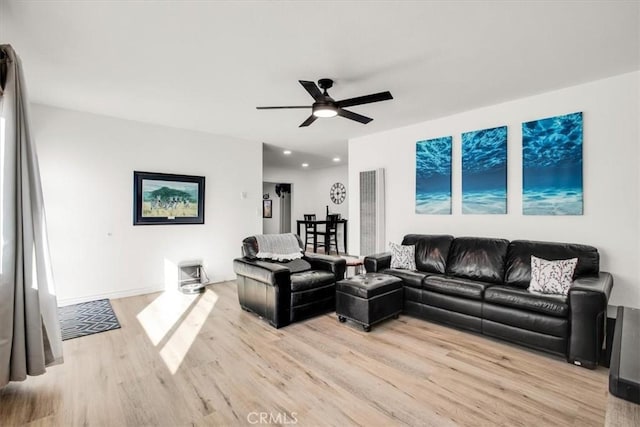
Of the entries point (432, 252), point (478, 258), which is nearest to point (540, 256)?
point (478, 258)

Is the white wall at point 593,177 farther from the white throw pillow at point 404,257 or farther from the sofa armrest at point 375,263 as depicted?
the sofa armrest at point 375,263

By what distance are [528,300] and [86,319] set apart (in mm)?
4712

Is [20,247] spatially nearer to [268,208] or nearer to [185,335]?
[185,335]

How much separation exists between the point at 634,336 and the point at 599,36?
7.89 feet

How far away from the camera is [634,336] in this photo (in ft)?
4.10

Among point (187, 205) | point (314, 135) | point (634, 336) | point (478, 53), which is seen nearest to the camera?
point (634, 336)

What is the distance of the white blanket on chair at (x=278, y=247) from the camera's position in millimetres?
3937

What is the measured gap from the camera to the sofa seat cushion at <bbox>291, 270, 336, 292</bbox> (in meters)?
3.48

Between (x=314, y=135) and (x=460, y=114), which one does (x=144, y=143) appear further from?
(x=460, y=114)

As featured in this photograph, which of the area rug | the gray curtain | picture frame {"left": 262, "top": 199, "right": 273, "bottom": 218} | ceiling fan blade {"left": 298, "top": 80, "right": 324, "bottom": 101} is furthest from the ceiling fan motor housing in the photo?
picture frame {"left": 262, "top": 199, "right": 273, "bottom": 218}

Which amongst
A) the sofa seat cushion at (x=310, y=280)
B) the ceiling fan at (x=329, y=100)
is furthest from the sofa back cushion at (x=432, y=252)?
the ceiling fan at (x=329, y=100)

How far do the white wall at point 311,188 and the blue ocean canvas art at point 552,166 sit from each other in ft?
19.5

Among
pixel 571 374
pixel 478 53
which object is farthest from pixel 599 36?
pixel 571 374

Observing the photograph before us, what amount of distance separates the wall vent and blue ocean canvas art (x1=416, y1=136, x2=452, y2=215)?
26.8 inches
